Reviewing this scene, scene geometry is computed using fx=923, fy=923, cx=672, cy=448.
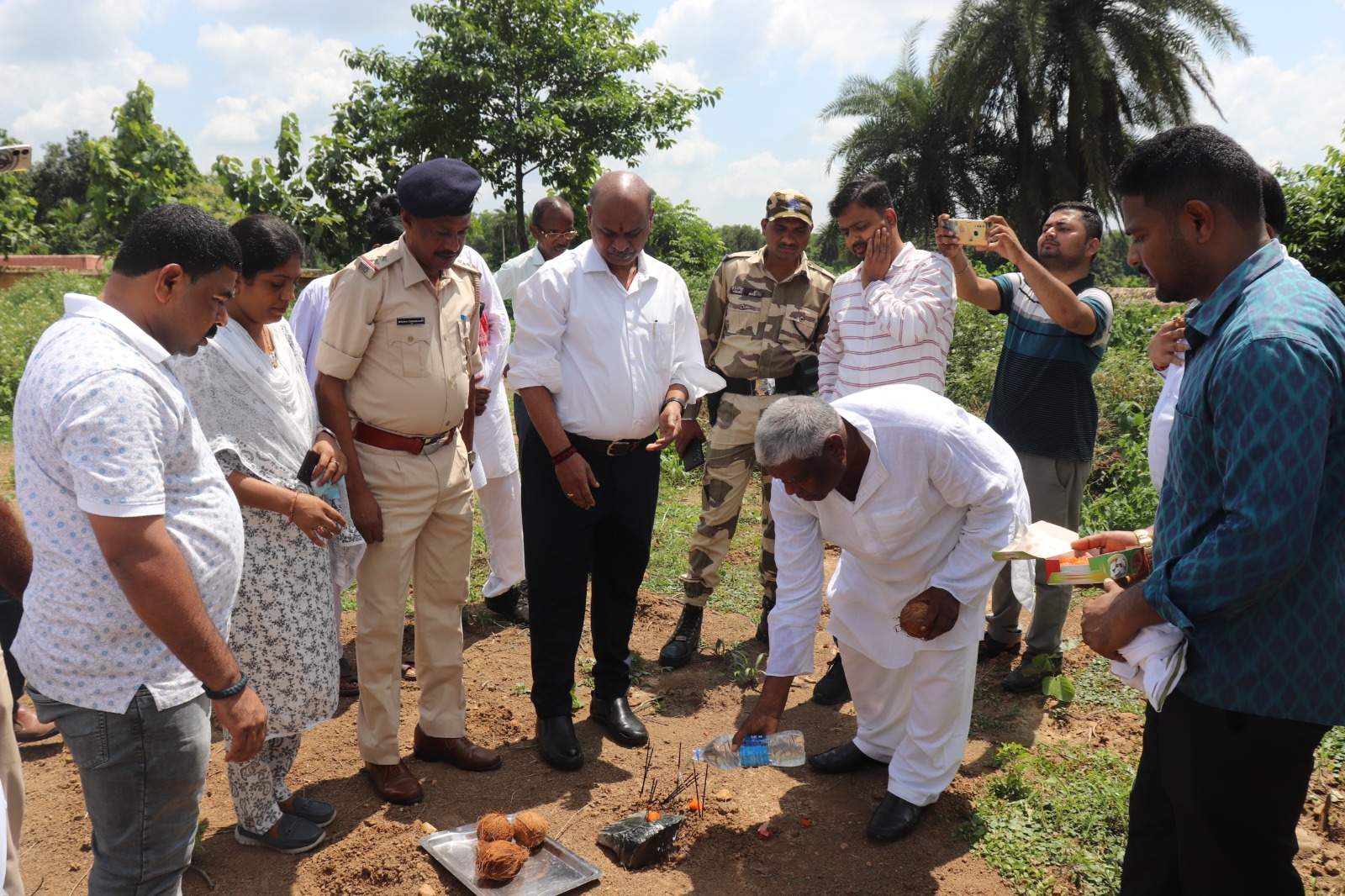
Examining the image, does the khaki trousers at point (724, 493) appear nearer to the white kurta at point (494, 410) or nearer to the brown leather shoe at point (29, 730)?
the white kurta at point (494, 410)

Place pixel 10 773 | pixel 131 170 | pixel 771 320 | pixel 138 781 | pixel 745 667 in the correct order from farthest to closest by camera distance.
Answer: pixel 131 170
pixel 771 320
pixel 745 667
pixel 10 773
pixel 138 781

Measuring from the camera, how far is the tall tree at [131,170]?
364 inches

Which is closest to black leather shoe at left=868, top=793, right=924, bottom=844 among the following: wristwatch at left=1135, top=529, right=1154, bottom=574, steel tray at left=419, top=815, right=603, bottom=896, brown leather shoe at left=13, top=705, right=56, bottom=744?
steel tray at left=419, top=815, right=603, bottom=896

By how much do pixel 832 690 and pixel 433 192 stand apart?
2.67 m

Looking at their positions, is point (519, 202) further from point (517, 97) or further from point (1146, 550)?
point (1146, 550)

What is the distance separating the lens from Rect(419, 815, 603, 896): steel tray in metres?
2.76

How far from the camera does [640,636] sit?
4.81 m

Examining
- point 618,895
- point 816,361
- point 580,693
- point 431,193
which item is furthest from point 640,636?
point 431,193

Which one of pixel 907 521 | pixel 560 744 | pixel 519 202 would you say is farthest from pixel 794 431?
pixel 519 202

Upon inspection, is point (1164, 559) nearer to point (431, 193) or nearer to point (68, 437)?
point (68, 437)

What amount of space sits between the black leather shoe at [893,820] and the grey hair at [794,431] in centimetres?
132

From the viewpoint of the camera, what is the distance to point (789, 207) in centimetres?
429

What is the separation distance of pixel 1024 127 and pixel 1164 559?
20.6 m

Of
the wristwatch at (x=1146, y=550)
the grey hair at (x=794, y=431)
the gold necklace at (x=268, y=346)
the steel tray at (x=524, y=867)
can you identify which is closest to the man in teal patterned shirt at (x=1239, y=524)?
the wristwatch at (x=1146, y=550)
